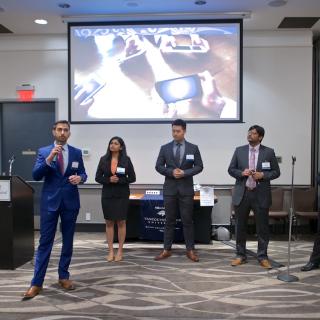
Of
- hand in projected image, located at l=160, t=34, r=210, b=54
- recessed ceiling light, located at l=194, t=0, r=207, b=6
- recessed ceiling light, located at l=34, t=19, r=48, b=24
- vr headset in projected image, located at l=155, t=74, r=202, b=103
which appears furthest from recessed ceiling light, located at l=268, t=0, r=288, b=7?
recessed ceiling light, located at l=34, t=19, r=48, b=24

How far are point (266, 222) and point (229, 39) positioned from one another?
10.1ft

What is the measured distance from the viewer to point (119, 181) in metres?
5.01

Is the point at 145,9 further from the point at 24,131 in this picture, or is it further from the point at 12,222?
the point at 12,222

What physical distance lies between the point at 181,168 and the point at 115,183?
0.85 meters

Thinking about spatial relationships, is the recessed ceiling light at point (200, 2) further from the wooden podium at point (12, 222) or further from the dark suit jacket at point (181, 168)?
the wooden podium at point (12, 222)

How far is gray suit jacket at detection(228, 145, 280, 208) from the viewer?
4738 millimetres

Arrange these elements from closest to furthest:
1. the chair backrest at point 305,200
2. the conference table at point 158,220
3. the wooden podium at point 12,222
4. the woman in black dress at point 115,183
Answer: the wooden podium at point 12,222
the woman in black dress at point 115,183
the conference table at point 158,220
the chair backrest at point 305,200

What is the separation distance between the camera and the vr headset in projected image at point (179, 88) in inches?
258

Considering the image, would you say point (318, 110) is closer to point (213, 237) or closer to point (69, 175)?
point (213, 237)

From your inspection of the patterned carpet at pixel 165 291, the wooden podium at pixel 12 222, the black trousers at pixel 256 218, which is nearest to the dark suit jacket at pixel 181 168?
the black trousers at pixel 256 218

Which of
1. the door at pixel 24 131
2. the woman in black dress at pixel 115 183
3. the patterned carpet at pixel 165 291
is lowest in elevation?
the patterned carpet at pixel 165 291

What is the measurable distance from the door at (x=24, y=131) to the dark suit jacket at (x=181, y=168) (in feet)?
10.2

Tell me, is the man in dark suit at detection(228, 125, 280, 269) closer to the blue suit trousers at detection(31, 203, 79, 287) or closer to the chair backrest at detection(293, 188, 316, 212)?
the blue suit trousers at detection(31, 203, 79, 287)

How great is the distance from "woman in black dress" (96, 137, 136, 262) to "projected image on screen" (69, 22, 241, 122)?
160cm
